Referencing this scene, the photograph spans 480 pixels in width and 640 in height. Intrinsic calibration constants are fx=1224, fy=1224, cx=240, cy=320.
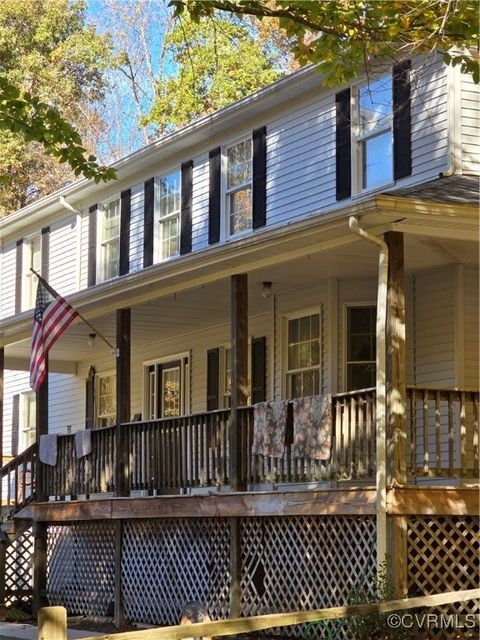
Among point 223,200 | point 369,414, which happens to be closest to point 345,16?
point 369,414

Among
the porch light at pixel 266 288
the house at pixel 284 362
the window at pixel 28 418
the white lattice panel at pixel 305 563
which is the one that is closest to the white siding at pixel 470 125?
the house at pixel 284 362

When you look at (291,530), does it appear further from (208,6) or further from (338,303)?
(208,6)

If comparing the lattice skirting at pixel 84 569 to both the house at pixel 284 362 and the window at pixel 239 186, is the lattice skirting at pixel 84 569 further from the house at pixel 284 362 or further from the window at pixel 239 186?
the window at pixel 239 186

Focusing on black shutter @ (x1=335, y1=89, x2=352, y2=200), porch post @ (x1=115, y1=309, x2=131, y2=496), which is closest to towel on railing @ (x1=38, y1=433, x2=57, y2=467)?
porch post @ (x1=115, y1=309, x2=131, y2=496)

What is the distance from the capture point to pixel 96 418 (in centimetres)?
2414

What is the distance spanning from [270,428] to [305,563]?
5.30 feet

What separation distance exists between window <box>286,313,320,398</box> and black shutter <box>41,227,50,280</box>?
1050 cm

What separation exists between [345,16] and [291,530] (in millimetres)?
5963

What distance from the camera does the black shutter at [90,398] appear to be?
947 inches

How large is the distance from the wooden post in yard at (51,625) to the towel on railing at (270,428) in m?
6.97

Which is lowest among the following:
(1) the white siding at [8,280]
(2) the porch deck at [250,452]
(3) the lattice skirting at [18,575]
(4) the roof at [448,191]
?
(3) the lattice skirting at [18,575]

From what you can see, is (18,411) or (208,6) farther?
(18,411)

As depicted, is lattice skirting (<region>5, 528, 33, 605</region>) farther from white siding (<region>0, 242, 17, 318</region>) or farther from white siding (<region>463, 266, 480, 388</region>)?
white siding (<region>0, 242, 17, 318</region>)

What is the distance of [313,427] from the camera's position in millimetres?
13758
